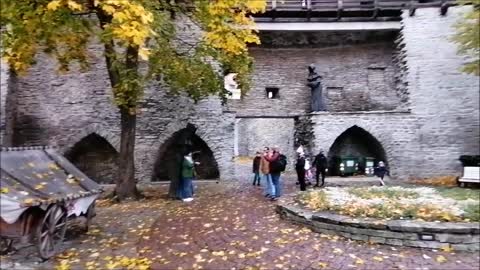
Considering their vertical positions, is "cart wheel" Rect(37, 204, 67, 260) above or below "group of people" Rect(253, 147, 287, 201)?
below

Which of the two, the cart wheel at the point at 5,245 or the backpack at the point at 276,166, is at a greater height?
the backpack at the point at 276,166

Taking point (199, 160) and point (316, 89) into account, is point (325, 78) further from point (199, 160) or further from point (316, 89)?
point (199, 160)

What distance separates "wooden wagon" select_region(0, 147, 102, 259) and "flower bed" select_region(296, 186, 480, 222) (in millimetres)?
4549

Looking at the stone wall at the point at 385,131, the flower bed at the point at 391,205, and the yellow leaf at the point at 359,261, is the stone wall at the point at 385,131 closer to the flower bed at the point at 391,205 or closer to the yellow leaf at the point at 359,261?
the flower bed at the point at 391,205

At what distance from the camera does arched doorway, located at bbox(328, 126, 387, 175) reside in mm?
18055

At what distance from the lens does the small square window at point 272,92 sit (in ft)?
66.0

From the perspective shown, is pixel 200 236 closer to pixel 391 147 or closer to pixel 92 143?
pixel 92 143

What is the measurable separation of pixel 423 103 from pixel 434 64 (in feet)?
5.60

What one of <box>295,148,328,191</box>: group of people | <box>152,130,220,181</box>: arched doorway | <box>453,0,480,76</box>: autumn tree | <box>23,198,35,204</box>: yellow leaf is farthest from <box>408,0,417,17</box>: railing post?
<box>23,198,35,204</box>: yellow leaf

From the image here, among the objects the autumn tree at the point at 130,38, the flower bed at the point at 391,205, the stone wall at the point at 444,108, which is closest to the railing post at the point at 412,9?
the stone wall at the point at 444,108

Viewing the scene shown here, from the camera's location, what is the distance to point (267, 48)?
20.2 metres

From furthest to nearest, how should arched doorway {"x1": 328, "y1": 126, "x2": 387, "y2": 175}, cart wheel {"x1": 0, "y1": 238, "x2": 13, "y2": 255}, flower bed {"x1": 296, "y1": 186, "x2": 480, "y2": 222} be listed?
arched doorway {"x1": 328, "y1": 126, "x2": 387, "y2": 175}, flower bed {"x1": 296, "y1": 186, "x2": 480, "y2": 222}, cart wheel {"x1": 0, "y1": 238, "x2": 13, "y2": 255}

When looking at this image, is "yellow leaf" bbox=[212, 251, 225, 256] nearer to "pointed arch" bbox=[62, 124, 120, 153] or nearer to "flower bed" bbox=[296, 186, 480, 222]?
"flower bed" bbox=[296, 186, 480, 222]

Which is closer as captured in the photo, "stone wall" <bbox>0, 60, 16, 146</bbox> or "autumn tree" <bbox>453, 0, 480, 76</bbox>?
"autumn tree" <bbox>453, 0, 480, 76</bbox>
